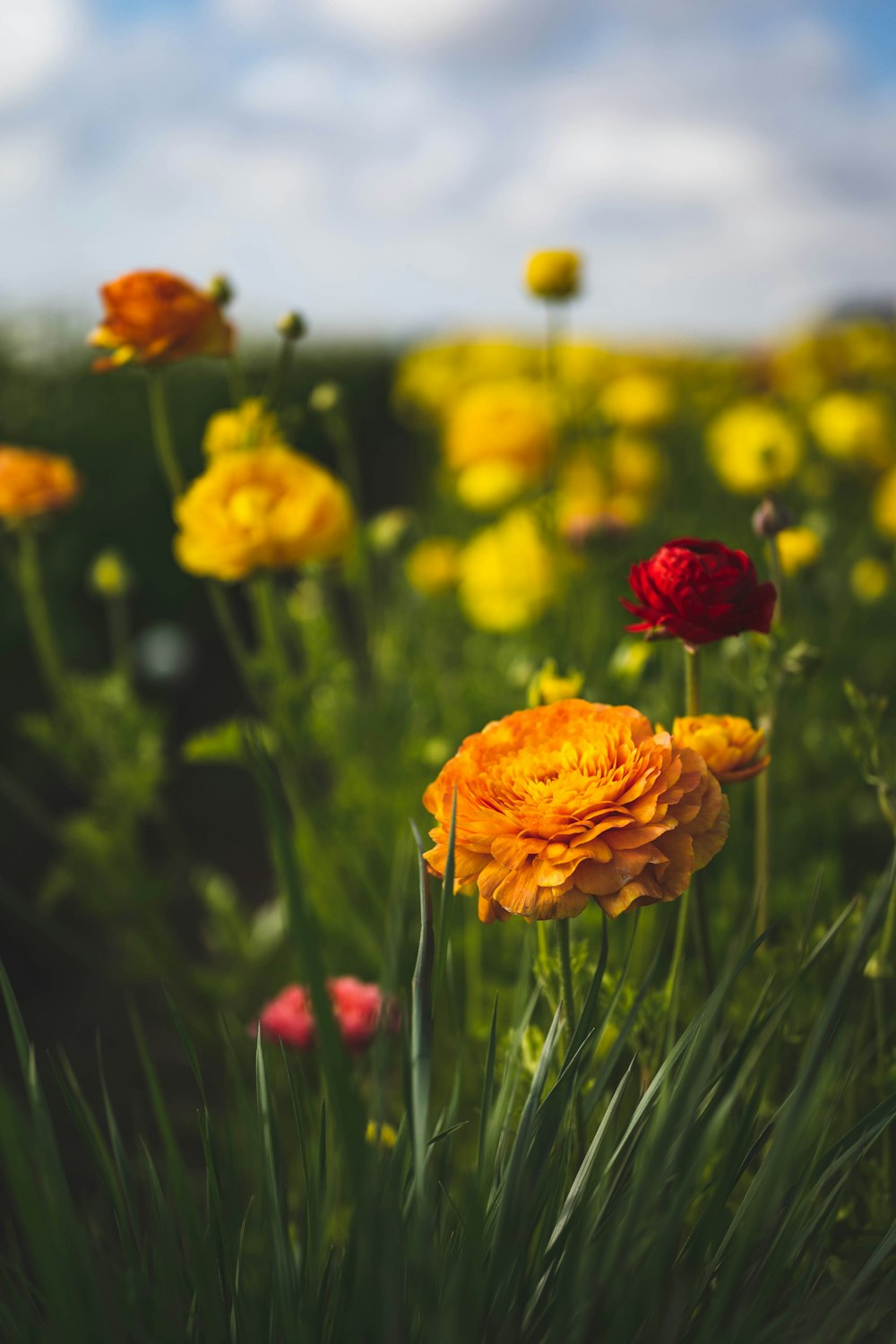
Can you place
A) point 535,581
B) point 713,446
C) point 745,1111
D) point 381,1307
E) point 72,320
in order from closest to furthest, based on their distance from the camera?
1. point 381,1307
2. point 745,1111
3. point 535,581
4. point 713,446
5. point 72,320

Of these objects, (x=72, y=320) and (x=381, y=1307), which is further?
(x=72, y=320)

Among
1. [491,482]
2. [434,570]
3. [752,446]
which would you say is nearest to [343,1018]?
[434,570]

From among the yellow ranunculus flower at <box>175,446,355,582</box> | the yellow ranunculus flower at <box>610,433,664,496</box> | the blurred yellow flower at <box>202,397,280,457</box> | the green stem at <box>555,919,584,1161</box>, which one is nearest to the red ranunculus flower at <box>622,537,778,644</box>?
the green stem at <box>555,919,584,1161</box>

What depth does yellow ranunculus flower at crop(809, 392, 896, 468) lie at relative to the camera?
2324 mm

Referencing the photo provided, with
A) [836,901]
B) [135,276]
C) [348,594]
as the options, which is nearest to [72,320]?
[348,594]

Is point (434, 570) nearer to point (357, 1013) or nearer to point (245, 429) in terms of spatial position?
point (245, 429)

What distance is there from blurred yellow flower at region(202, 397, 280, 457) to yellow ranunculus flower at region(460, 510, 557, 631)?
2.14 feet

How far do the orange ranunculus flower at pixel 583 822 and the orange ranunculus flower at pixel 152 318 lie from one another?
568mm

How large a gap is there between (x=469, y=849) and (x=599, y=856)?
0.25ft

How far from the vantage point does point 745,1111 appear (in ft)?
2.14

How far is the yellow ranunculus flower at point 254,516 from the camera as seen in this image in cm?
103

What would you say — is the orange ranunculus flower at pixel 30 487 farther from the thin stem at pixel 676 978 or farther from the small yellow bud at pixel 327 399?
the thin stem at pixel 676 978

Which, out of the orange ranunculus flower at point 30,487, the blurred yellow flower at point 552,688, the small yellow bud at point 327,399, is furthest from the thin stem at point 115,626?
the blurred yellow flower at point 552,688

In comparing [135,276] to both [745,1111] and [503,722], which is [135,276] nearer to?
[503,722]
